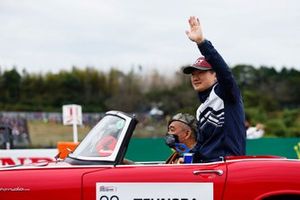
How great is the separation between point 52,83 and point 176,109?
20745mm

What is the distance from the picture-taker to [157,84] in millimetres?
56844

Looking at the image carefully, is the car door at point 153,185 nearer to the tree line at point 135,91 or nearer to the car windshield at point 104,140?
the car windshield at point 104,140

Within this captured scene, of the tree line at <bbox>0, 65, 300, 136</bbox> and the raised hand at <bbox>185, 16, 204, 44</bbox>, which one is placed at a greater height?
the raised hand at <bbox>185, 16, 204, 44</bbox>

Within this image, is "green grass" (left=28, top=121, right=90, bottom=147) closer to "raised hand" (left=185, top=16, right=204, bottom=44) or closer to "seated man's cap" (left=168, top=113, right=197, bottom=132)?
"seated man's cap" (left=168, top=113, right=197, bottom=132)

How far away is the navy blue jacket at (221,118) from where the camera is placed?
5.30 meters

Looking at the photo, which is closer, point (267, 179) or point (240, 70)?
point (267, 179)

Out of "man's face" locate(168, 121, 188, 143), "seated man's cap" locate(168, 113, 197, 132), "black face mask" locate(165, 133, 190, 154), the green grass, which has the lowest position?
the green grass

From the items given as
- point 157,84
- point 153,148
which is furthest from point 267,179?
point 157,84

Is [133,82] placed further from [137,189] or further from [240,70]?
[137,189]

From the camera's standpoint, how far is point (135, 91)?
199 ft

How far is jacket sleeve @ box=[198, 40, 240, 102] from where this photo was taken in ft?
17.3

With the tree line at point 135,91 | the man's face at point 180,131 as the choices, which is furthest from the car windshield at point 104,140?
the tree line at point 135,91

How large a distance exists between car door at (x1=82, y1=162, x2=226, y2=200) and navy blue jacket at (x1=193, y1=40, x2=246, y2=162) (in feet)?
1.61

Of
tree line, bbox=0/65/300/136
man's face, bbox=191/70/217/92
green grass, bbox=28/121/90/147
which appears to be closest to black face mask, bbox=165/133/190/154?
man's face, bbox=191/70/217/92
